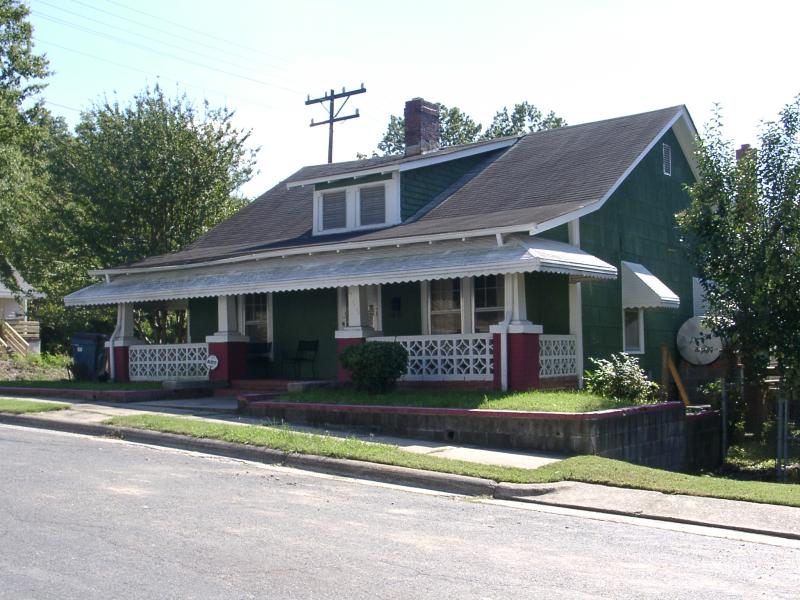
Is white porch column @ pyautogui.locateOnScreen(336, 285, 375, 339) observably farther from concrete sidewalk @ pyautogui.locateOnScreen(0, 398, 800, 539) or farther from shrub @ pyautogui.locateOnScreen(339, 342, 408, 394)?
Answer: concrete sidewalk @ pyautogui.locateOnScreen(0, 398, 800, 539)

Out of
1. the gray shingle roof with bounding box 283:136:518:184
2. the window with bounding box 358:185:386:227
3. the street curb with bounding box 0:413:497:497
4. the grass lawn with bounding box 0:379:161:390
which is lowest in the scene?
the street curb with bounding box 0:413:497:497

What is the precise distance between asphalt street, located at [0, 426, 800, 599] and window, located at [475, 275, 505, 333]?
7600 millimetres

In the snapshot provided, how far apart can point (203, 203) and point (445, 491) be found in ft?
63.8

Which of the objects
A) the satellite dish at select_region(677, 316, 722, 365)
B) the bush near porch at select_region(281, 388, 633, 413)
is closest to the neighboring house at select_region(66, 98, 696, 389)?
the satellite dish at select_region(677, 316, 722, 365)

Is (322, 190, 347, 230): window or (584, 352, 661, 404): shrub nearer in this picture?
(584, 352, 661, 404): shrub

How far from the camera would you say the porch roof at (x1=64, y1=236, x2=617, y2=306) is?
14.9m

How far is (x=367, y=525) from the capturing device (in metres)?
8.13

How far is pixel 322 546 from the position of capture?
7227 mm

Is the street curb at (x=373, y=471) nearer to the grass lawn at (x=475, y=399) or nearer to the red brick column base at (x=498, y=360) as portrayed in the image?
the grass lawn at (x=475, y=399)

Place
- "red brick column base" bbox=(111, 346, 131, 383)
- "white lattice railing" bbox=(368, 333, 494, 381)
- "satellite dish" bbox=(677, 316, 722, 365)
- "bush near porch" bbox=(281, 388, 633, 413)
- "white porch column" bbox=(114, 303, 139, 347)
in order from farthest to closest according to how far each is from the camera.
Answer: "white porch column" bbox=(114, 303, 139, 347)
"red brick column base" bbox=(111, 346, 131, 383)
"satellite dish" bbox=(677, 316, 722, 365)
"white lattice railing" bbox=(368, 333, 494, 381)
"bush near porch" bbox=(281, 388, 633, 413)

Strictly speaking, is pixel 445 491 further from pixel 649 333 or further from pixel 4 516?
pixel 649 333

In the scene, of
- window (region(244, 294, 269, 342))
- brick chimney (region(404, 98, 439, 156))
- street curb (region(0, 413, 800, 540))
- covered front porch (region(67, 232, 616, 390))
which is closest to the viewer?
street curb (region(0, 413, 800, 540))

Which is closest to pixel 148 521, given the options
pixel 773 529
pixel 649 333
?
pixel 773 529

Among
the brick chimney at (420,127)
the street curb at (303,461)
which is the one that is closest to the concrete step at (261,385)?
the street curb at (303,461)
